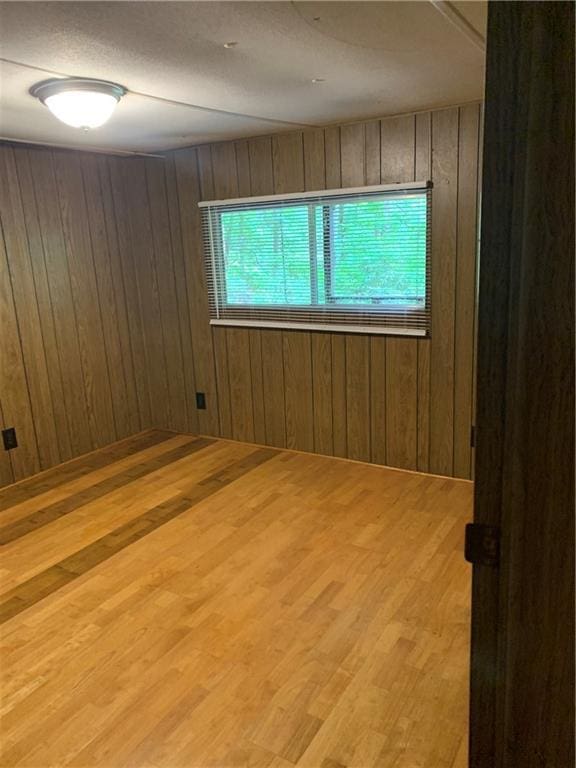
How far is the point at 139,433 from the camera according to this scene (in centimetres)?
458

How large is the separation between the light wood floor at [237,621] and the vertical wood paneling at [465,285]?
11.7 inches

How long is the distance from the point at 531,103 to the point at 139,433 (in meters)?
4.20

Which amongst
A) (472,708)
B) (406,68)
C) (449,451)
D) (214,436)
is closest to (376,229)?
(406,68)

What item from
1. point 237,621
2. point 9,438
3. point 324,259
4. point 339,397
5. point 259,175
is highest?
point 259,175

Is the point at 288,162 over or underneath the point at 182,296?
over

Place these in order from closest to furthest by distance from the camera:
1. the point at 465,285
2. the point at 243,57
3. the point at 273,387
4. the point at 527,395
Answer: the point at 527,395 → the point at 243,57 → the point at 465,285 → the point at 273,387

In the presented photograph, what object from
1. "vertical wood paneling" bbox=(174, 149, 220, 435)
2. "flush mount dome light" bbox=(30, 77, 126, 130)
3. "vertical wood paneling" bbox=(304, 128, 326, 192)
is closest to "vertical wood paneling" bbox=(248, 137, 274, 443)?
"vertical wood paneling" bbox=(304, 128, 326, 192)

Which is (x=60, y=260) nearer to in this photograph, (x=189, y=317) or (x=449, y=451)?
(x=189, y=317)

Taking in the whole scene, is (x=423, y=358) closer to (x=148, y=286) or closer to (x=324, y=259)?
(x=324, y=259)

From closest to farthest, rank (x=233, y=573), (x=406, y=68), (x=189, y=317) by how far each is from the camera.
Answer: (x=406, y=68), (x=233, y=573), (x=189, y=317)

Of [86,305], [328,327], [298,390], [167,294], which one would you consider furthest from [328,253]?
[86,305]

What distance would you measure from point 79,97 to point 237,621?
85.7 inches

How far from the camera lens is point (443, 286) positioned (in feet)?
10.8

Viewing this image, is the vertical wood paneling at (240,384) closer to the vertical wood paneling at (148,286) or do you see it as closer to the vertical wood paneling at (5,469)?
the vertical wood paneling at (148,286)
